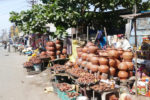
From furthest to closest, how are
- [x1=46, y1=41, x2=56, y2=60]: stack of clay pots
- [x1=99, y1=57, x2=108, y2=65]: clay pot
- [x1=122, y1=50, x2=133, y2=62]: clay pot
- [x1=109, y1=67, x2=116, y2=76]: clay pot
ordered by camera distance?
1. [x1=46, y1=41, x2=56, y2=60]: stack of clay pots
2. [x1=122, y1=50, x2=133, y2=62]: clay pot
3. [x1=109, y1=67, x2=116, y2=76]: clay pot
4. [x1=99, y1=57, x2=108, y2=65]: clay pot

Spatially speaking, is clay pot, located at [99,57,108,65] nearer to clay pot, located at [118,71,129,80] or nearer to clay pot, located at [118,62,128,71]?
clay pot, located at [118,62,128,71]

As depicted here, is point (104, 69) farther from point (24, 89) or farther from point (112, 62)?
point (24, 89)

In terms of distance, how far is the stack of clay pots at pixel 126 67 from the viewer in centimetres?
772

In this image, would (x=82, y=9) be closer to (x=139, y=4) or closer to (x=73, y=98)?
(x=139, y=4)

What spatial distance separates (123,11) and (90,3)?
3.93 m

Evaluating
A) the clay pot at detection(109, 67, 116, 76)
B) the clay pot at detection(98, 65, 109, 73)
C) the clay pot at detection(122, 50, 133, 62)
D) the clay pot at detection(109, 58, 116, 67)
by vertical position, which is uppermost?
the clay pot at detection(122, 50, 133, 62)

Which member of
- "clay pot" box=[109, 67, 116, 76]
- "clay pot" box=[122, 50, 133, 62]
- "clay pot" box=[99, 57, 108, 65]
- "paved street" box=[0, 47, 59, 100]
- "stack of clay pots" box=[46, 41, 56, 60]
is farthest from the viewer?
"stack of clay pots" box=[46, 41, 56, 60]

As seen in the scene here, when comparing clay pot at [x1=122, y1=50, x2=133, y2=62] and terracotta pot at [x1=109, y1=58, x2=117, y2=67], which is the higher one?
clay pot at [x1=122, y1=50, x2=133, y2=62]

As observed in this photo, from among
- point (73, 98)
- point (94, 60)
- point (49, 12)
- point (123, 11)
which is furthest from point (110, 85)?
point (123, 11)

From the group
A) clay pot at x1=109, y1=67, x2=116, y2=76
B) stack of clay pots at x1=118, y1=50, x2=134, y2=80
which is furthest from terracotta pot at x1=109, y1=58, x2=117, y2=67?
stack of clay pots at x1=118, y1=50, x2=134, y2=80

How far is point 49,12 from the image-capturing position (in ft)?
41.9

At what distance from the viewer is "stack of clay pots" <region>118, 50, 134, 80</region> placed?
304 inches

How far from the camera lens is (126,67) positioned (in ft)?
25.4

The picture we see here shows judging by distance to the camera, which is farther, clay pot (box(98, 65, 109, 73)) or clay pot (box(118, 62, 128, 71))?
clay pot (box(118, 62, 128, 71))
